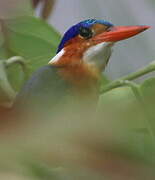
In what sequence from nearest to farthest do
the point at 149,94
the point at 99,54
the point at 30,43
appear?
the point at 149,94
the point at 30,43
the point at 99,54

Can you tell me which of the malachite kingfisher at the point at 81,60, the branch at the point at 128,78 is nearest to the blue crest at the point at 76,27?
the malachite kingfisher at the point at 81,60

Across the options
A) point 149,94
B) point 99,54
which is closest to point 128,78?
point 149,94

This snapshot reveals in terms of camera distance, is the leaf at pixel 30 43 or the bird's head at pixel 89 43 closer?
the leaf at pixel 30 43

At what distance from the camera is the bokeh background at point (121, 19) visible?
0.56 meters

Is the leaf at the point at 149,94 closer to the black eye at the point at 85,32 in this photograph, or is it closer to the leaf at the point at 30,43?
the leaf at the point at 30,43

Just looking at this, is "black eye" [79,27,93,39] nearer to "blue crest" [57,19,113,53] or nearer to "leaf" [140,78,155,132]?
"blue crest" [57,19,113,53]

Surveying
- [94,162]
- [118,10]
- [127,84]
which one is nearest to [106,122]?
[94,162]

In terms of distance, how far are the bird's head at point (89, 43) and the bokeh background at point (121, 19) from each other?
21 mm

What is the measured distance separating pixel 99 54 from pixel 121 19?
0.06m

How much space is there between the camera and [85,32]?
587 millimetres

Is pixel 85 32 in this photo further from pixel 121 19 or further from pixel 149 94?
pixel 149 94

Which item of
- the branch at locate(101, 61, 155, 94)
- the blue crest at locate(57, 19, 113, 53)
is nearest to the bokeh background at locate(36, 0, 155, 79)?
the blue crest at locate(57, 19, 113, 53)

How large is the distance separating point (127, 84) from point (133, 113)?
17 cm

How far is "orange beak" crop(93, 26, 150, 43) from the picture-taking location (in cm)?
46
